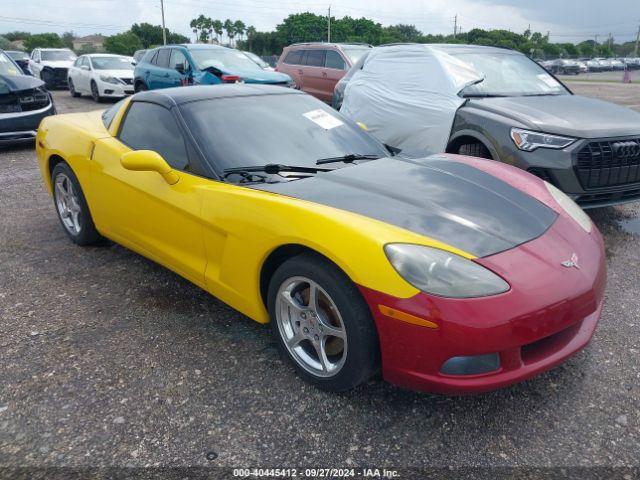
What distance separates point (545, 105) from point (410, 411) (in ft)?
11.4

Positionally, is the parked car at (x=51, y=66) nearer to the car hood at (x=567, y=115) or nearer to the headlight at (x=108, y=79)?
the headlight at (x=108, y=79)

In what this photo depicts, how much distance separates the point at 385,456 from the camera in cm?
206

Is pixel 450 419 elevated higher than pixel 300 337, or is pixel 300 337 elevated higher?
pixel 300 337

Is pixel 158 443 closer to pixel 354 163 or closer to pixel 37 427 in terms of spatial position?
pixel 37 427

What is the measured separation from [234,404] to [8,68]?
850cm

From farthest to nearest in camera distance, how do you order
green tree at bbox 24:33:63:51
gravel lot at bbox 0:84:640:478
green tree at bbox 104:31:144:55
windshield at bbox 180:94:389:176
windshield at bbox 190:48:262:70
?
1. green tree at bbox 104:31:144:55
2. green tree at bbox 24:33:63:51
3. windshield at bbox 190:48:262:70
4. windshield at bbox 180:94:389:176
5. gravel lot at bbox 0:84:640:478

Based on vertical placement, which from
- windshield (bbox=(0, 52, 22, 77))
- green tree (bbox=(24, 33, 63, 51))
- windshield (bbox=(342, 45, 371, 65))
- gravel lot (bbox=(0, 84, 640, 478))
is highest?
green tree (bbox=(24, 33, 63, 51))

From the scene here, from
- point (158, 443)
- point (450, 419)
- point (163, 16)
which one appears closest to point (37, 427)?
point (158, 443)

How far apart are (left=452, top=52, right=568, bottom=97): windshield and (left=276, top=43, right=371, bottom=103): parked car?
557 centimetres

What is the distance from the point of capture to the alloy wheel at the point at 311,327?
231 cm

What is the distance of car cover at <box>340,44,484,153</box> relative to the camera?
5082 mm

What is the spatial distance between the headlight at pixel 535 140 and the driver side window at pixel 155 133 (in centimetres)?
270

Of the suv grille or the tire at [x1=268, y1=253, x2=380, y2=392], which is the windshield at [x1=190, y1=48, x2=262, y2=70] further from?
the tire at [x1=268, y1=253, x2=380, y2=392]

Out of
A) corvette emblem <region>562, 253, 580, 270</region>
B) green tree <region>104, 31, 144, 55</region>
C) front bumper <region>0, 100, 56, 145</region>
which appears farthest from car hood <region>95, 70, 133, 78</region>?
green tree <region>104, 31, 144, 55</region>
